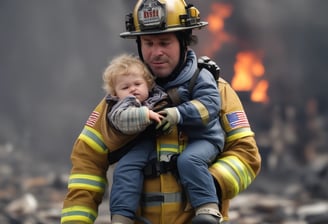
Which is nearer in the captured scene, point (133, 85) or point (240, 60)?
point (133, 85)

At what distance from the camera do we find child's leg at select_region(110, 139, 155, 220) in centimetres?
330

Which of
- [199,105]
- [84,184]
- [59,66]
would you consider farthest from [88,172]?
[59,66]

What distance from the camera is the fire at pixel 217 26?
12.4 m

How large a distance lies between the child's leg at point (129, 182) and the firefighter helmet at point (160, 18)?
0.47 meters

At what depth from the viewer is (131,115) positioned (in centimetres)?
325

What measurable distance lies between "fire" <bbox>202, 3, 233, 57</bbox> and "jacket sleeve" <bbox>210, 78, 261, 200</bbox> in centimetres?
881

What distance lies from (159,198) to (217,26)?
9399mm

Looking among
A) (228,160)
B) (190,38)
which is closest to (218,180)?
(228,160)

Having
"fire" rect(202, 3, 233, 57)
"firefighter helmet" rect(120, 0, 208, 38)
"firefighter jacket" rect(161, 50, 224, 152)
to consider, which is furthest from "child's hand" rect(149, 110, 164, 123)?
"fire" rect(202, 3, 233, 57)

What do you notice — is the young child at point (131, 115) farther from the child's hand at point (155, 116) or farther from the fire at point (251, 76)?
the fire at point (251, 76)

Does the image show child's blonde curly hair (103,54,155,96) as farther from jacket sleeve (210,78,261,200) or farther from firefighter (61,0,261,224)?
jacket sleeve (210,78,261,200)

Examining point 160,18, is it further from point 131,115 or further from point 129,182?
point 129,182

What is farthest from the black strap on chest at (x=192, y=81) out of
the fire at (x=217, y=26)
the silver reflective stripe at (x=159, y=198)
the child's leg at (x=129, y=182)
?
the fire at (x=217, y=26)

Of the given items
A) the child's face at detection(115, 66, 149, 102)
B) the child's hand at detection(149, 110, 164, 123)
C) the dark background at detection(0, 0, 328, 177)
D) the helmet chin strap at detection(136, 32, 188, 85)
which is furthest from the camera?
the dark background at detection(0, 0, 328, 177)
